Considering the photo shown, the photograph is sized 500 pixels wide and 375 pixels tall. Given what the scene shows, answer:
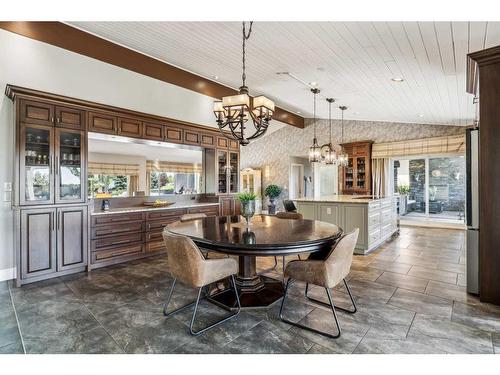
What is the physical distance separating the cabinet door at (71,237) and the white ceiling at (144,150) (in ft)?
3.41

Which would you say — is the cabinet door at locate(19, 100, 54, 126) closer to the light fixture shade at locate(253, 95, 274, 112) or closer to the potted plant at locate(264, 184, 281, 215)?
the light fixture shade at locate(253, 95, 274, 112)

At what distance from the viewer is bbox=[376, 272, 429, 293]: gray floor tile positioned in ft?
10.3

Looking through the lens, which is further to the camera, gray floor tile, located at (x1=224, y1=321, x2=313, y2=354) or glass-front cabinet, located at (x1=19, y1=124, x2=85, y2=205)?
glass-front cabinet, located at (x1=19, y1=124, x2=85, y2=205)

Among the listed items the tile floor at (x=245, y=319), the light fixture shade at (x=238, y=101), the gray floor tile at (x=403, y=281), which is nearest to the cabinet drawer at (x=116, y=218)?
the tile floor at (x=245, y=319)

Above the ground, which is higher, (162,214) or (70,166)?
(70,166)

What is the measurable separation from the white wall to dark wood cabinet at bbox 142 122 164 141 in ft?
0.80

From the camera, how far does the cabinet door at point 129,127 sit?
425cm

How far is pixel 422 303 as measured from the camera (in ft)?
8.86

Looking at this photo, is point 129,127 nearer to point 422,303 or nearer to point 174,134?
point 174,134

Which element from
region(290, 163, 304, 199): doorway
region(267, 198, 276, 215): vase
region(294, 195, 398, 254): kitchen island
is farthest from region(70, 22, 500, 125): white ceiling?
region(267, 198, 276, 215): vase

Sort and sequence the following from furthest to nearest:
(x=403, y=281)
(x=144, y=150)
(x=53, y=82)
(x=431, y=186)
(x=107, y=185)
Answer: (x=431, y=186) < (x=144, y=150) < (x=107, y=185) < (x=53, y=82) < (x=403, y=281)

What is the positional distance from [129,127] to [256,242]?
3286 millimetres

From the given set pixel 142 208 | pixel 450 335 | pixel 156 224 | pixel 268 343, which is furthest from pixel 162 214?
pixel 450 335
